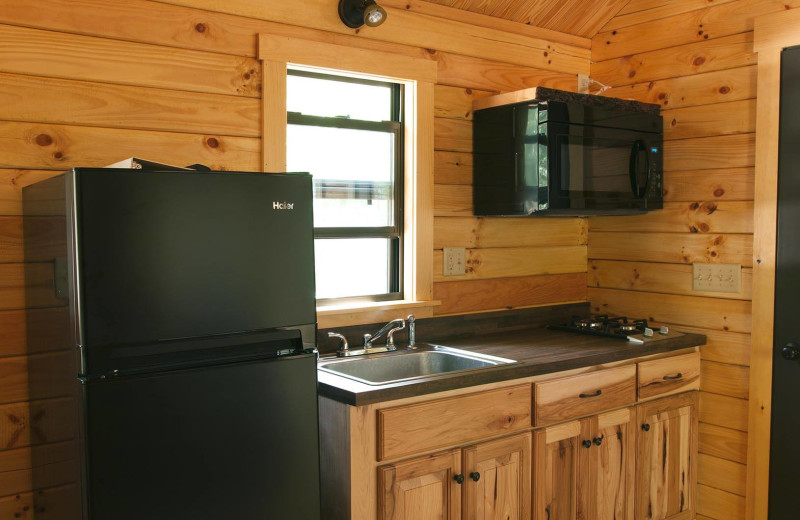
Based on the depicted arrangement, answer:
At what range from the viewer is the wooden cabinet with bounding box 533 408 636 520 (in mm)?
2703

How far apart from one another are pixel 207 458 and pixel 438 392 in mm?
784

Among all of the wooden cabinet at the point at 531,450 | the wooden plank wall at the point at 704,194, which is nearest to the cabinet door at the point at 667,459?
the wooden cabinet at the point at 531,450

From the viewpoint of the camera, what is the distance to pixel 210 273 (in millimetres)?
1865

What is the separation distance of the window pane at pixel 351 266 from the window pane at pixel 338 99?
496mm

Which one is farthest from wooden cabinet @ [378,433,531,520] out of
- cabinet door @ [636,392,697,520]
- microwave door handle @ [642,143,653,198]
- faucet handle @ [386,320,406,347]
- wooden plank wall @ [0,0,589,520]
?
microwave door handle @ [642,143,653,198]

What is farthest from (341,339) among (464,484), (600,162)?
(600,162)

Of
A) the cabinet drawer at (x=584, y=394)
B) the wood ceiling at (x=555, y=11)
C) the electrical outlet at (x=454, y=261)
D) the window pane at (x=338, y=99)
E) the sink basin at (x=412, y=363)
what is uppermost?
the wood ceiling at (x=555, y=11)

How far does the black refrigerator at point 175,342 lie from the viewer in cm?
172

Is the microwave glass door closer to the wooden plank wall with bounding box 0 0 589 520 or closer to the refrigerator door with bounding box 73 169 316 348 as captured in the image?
the wooden plank wall with bounding box 0 0 589 520

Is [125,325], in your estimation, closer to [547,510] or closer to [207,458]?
[207,458]

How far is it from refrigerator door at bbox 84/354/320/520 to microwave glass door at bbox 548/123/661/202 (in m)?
1.44

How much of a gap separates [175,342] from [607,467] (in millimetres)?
1854

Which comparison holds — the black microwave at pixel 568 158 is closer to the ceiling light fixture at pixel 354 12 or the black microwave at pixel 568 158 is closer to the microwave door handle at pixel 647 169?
the microwave door handle at pixel 647 169

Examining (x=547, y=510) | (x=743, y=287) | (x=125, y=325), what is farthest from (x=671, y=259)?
(x=125, y=325)
